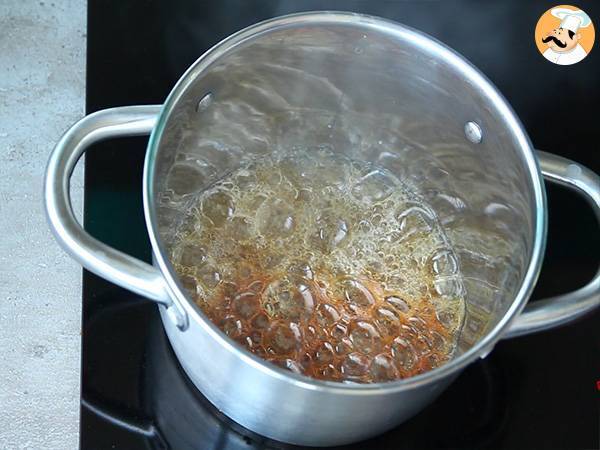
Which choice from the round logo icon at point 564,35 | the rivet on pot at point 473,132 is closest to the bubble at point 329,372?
the rivet on pot at point 473,132

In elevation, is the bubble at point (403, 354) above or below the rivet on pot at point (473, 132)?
below

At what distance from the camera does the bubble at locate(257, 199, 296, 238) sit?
2.56 feet

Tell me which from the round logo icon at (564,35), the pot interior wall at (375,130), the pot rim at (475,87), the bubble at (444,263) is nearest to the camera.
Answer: the pot rim at (475,87)

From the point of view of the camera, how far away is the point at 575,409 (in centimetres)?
76

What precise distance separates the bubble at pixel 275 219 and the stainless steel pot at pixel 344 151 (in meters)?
0.05

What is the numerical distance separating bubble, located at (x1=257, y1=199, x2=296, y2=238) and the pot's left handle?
0.18 m

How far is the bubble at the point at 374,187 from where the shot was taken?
81cm

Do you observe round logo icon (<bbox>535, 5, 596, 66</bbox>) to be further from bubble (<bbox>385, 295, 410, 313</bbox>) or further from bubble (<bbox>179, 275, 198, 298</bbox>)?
bubble (<bbox>179, 275, 198, 298</bbox>)

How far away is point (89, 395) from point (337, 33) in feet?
1.16

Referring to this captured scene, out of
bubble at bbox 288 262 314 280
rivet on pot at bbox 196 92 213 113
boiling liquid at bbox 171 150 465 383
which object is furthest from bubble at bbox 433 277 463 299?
rivet on pot at bbox 196 92 213 113

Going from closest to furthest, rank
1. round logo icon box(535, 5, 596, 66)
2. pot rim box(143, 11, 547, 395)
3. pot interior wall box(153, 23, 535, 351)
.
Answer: pot rim box(143, 11, 547, 395), pot interior wall box(153, 23, 535, 351), round logo icon box(535, 5, 596, 66)

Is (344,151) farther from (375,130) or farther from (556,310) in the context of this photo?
(556,310)

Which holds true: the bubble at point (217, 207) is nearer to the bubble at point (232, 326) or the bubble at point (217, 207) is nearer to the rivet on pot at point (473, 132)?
the bubble at point (232, 326)

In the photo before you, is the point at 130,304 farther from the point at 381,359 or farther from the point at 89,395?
the point at 381,359
